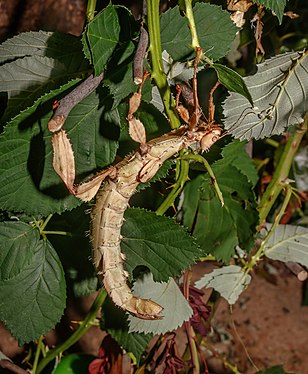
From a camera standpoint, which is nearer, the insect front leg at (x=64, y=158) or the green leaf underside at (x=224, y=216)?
the insect front leg at (x=64, y=158)

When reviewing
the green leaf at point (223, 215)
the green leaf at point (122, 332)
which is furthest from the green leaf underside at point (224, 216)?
the green leaf at point (122, 332)

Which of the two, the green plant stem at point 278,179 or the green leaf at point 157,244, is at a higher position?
the green leaf at point 157,244

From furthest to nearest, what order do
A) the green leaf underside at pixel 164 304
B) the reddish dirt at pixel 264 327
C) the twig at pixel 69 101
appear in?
the reddish dirt at pixel 264 327, the green leaf underside at pixel 164 304, the twig at pixel 69 101

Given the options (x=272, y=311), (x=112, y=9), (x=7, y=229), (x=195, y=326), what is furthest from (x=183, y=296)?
(x=272, y=311)

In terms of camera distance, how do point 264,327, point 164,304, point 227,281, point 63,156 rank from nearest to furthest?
point 63,156
point 164,304
point 227,281
point 264,327

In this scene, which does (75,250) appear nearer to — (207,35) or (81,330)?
(81,330)

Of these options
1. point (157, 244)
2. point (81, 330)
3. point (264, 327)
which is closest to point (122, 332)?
point (81, 330)

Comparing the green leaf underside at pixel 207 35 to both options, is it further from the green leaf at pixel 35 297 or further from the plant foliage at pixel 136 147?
the green leaf at pixel 35 297
